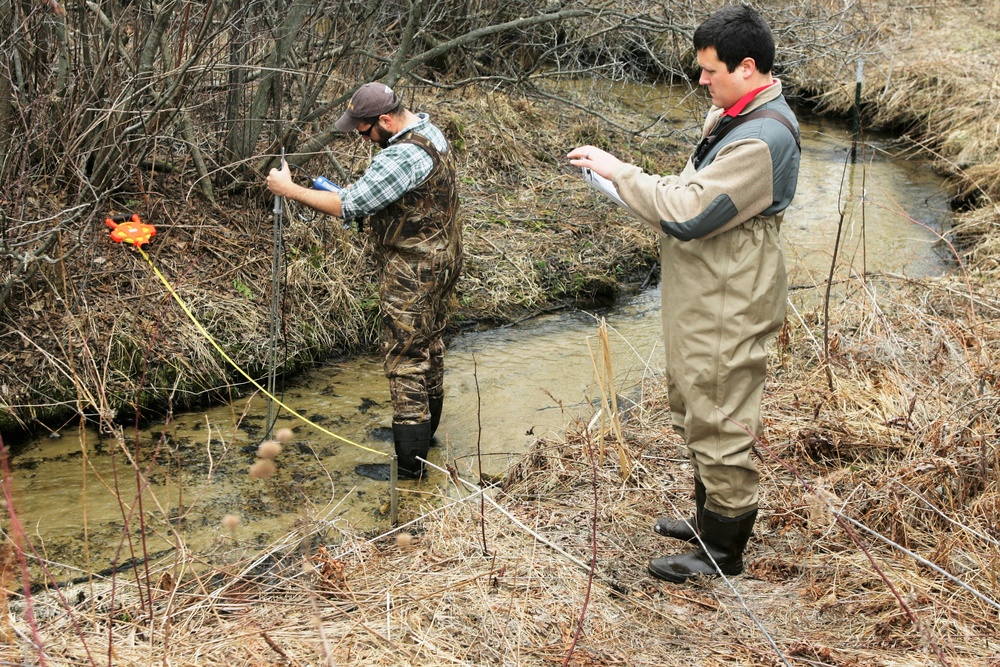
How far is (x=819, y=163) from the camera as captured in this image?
11242mm

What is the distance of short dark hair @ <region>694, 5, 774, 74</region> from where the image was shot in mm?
2949

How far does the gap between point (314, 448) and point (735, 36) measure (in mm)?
A: 3390

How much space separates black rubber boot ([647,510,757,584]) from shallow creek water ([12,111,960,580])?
33.3 inches

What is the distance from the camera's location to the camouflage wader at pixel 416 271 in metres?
4.62

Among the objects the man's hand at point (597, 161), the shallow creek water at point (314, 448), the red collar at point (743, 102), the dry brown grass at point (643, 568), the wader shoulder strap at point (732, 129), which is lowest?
the shallow creek water at point (314, 448)

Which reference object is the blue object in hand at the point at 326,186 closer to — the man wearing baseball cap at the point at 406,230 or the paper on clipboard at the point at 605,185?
the man wearing baseball cap at the point at 406,230

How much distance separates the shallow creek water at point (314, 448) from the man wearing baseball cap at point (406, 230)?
337 mm

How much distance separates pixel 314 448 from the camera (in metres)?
5.39

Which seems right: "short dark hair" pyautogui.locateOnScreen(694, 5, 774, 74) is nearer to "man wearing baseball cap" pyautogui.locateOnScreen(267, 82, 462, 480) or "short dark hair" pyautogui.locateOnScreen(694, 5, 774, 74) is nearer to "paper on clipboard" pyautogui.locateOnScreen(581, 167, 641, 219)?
"paper on clipboard" pyautogui.locateOnScreen(581, 167, 641, 219)

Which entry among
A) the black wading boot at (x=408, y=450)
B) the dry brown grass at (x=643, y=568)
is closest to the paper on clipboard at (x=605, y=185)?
the dry brown grass at (x=643, y=568)

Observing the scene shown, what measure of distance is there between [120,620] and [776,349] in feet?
13.8

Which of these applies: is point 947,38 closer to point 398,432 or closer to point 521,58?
point 521,58

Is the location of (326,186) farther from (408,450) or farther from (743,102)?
(743,102)

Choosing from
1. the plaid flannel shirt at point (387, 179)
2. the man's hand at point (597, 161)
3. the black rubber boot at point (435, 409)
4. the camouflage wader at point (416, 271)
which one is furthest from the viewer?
the black rubber boot at point (435, 409)
